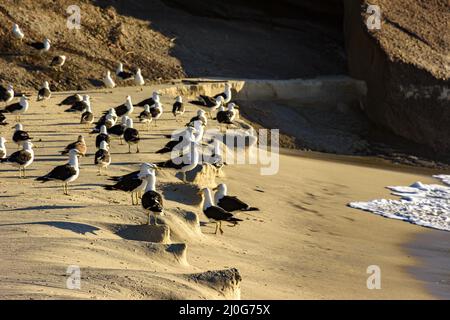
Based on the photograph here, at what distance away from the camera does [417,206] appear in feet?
67.3

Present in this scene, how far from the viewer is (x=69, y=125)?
870 inches

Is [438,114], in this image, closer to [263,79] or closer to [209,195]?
[263,79]

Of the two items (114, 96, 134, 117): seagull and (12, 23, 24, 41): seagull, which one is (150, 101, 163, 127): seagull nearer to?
(114, 96, 134, 117): seagull

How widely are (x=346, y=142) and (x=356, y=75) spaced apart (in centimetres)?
338

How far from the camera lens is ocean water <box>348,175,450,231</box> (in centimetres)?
1934

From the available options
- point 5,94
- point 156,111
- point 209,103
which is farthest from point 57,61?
point 156,111

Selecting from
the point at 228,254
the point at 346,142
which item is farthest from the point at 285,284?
the point at 346,142

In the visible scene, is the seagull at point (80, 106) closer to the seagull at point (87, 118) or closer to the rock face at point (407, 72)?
the seagull at point (87, 118)

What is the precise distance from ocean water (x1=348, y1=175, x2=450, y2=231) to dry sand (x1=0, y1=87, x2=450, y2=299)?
17.0 inches

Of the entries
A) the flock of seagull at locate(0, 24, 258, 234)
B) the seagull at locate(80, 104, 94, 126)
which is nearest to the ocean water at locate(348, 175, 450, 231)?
the flock of seagull at locate(0, 24, 258, 234)

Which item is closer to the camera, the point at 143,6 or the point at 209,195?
the point at 209,195

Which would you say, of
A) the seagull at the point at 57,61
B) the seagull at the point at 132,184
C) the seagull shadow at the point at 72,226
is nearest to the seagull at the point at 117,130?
the seagull at the point at 132,184

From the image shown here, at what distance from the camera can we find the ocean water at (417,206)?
19.3 metres

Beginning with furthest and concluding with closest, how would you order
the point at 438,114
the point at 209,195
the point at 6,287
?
the point at 438,114 < the point at 209,195 < the point at 6,287
